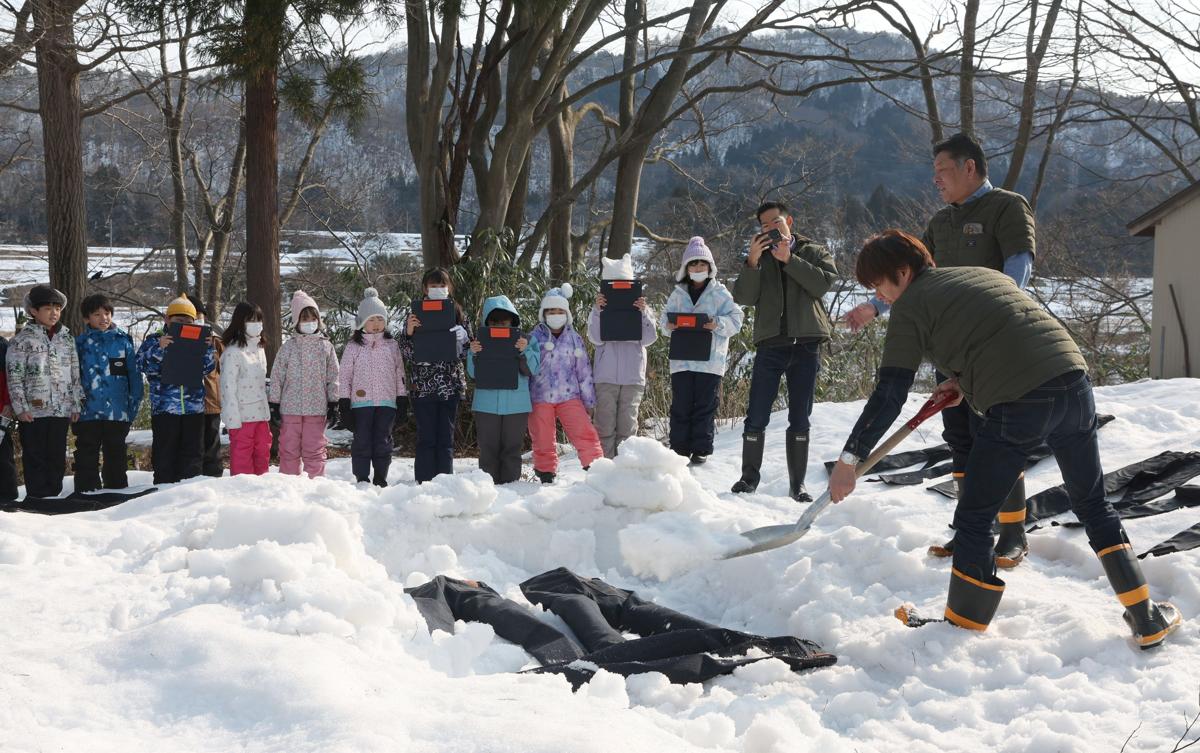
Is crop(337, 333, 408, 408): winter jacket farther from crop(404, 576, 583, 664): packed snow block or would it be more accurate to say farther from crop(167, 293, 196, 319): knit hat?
crop(404, 576, 583, 664): packed snow block

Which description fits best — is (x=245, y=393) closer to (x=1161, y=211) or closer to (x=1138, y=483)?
(x=1138, y=483)

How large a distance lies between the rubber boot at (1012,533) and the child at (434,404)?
3.89m

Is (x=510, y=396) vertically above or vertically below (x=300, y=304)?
below

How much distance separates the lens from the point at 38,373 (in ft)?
22.6

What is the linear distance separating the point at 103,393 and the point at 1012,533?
624 cm

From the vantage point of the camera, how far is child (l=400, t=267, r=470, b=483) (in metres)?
7.09

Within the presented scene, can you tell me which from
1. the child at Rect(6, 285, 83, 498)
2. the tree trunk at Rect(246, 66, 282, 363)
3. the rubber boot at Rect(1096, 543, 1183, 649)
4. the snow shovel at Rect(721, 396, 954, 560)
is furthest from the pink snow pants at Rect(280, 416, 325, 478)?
the rubber boot at Rect(1096, 543, 1183, 649)

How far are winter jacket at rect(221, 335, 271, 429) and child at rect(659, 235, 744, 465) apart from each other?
307 centimetres

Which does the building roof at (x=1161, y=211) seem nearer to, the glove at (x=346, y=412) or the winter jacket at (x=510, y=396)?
the winter jacket at (x=510, y=396)

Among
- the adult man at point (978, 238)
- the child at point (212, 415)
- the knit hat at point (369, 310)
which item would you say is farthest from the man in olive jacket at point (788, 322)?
the child at point (212, 415)

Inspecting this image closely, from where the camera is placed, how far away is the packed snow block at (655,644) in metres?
3.51

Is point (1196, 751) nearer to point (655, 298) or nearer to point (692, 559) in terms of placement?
point (692, 559)

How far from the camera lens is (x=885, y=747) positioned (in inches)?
119

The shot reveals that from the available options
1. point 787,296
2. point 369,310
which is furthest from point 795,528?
point 369,310
